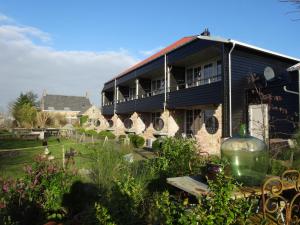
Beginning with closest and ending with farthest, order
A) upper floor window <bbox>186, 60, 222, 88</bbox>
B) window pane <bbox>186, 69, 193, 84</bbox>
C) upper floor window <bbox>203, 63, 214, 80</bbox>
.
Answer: upper floor window <bbox>186, 60, 222, 88</bbox>
upper floor window <bbox>203, 63, 214, 80</bbox>
window pane <bbox>186, 69, 193, 84</bbox>

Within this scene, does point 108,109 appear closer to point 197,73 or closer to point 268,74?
point 197,73

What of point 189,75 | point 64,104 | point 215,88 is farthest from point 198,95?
point 64,104

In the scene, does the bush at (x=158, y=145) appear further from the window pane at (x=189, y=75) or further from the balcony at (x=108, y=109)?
the balcony at (x=108, y=109)

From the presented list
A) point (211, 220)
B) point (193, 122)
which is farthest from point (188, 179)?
point (193, 122)

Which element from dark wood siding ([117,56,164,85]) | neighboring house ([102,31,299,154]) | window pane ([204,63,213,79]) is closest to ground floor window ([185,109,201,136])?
neighboring house ([102,31,299,154])

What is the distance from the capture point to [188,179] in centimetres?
425

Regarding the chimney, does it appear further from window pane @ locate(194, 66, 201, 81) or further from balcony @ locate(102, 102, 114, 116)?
balcony @ locate(102, 102, 114, 116)

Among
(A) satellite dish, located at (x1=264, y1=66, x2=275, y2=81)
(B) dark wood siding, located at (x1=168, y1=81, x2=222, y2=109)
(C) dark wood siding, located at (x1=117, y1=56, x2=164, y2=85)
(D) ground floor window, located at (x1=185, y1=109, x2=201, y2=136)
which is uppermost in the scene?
(C) dark wood siding, located at (x1=117, y1=56, x2=164, y2=85)

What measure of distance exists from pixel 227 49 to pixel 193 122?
727 centimetres

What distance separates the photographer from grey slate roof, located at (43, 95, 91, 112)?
71.4 meters

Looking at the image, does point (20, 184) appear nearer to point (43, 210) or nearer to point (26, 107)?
point (43, 210)

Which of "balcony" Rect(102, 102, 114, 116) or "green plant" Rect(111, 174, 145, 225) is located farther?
"balcony" Rect(102, 102, 114, 116)

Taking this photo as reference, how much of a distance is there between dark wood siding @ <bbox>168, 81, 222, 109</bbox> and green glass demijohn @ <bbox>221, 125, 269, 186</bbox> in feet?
34.7

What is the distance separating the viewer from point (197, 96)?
16375 millimetres
